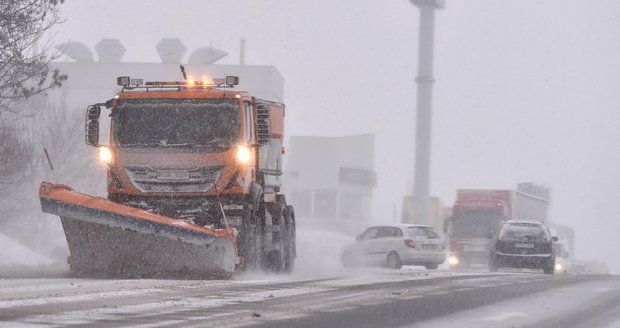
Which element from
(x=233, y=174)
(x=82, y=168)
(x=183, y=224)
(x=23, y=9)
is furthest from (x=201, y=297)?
(x=82, y=168)

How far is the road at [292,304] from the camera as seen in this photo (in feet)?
32.1

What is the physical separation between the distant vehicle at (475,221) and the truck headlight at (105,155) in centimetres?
2448

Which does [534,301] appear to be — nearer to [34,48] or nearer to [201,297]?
[201,297]

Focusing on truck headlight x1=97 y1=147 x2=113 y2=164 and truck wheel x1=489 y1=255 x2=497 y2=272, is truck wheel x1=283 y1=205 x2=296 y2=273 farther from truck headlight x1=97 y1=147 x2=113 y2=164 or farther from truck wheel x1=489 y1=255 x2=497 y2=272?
truck wheel x1=489 y1=255 x2=497 y2=272

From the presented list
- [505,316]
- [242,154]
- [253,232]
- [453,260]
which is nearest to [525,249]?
[453,260]

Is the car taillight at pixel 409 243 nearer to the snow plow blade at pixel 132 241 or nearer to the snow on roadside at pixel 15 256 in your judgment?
the snow on roadside at pixel 15 256

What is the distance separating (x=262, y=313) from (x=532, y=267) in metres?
22.2

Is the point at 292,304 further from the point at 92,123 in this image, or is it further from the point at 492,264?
the point at 492,264

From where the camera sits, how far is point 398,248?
1277 inches

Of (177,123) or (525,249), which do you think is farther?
(525,249)

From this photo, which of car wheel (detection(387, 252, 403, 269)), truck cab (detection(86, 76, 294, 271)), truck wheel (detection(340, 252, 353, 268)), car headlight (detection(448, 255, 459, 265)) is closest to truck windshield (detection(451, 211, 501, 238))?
car headlight (detection(448, 255, 459, 265))

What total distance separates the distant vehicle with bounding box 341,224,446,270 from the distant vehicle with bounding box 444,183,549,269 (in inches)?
305

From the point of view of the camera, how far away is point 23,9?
24.2 m

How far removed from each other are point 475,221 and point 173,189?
26.4 m
